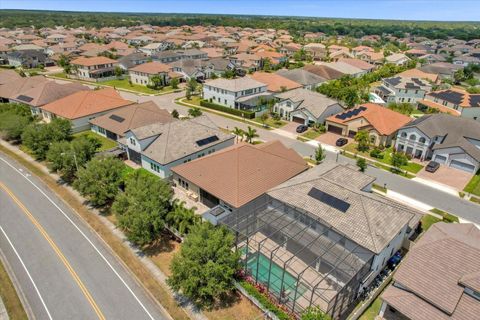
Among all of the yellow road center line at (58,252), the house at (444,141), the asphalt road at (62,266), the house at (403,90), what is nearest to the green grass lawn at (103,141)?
the asphalt road at (62,266)

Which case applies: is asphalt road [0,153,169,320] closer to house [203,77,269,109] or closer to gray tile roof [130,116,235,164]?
gray tile roof [130,116,235,164]

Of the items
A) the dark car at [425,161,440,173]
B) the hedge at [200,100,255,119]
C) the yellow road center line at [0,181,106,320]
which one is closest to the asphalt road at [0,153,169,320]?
the yellow road center line at [0,181,106,320]

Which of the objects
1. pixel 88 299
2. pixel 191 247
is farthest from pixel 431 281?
pixel 88 299

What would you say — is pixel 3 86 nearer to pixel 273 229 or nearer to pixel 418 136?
pixel 273 229

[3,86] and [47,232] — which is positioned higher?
[3,86]

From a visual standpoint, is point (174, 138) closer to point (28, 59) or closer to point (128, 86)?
point (128, 86)
